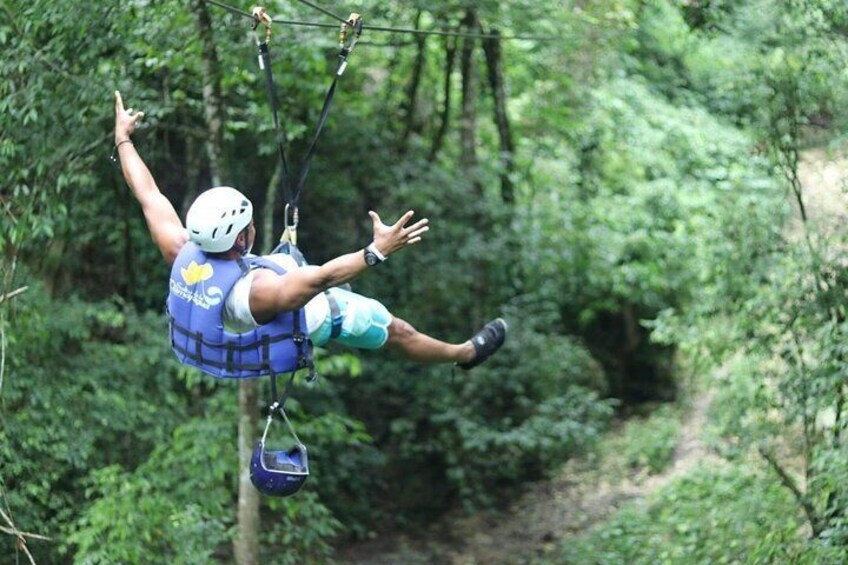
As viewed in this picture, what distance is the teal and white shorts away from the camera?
4258mm

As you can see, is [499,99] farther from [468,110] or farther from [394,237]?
[394,237]

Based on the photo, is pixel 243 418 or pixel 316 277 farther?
pixel 243 418

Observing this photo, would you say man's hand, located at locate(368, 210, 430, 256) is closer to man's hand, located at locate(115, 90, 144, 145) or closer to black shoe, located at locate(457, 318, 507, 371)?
man's hand, located at locate(115, 90, 144, 145)

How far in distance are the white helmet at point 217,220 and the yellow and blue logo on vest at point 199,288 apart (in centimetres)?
8

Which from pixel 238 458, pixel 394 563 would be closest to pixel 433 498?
pixel 394 563

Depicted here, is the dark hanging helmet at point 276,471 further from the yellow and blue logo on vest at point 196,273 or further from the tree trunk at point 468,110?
the tree trunk at point 468,110

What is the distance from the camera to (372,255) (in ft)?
11.2

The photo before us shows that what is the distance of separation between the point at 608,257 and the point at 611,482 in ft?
7.01

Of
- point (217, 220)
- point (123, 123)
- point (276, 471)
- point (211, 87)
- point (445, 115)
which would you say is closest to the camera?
point (217, 220)

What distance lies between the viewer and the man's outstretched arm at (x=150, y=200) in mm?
4164

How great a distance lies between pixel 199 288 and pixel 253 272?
20 cm

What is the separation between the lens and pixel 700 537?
721 cm

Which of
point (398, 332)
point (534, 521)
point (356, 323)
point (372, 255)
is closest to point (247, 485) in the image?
point (398, 332)

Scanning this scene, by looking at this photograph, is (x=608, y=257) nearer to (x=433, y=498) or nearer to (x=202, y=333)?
(x=433, y=498)
